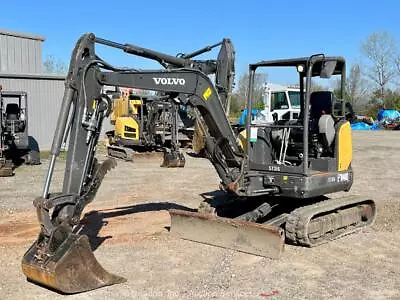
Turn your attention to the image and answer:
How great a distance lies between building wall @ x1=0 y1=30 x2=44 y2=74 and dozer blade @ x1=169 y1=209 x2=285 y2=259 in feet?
63.1

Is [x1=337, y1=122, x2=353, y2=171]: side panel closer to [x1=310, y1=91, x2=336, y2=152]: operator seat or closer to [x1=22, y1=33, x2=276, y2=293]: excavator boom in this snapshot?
[x1=310, y1=91, x2=336, y2=152]: operator seat

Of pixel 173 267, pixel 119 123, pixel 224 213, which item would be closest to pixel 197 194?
pixel 224 213

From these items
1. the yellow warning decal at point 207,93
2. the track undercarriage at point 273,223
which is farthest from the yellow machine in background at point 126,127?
the yellow warning decal at point 207,93

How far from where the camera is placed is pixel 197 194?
1201 centimetres

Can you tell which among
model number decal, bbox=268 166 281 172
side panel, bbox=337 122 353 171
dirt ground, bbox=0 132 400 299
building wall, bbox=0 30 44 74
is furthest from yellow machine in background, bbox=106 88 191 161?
model number decal, bbox=268 166 281 172

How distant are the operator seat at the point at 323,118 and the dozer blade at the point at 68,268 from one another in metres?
3.83

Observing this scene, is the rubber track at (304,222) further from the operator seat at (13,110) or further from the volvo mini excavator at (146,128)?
the operator seat at (13,110)

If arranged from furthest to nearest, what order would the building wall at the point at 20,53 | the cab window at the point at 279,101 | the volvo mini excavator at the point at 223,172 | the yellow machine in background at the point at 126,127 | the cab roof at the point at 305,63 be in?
the building wall at the point at 20,53 → the yellow machine in background at the point at 126,127 → the cab window at the point at 279,101 → the cab roof at the point at 305,63 → the volvo mini excavator at the point at 223,172

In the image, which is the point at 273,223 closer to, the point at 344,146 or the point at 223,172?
the point at 223,172

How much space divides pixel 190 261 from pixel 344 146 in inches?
121

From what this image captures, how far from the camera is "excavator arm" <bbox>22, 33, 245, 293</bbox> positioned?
5793 millimetres

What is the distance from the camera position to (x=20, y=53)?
2583cm

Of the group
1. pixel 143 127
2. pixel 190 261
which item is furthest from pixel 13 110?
pixel 190 261

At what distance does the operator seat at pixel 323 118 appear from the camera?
8.15 metres
